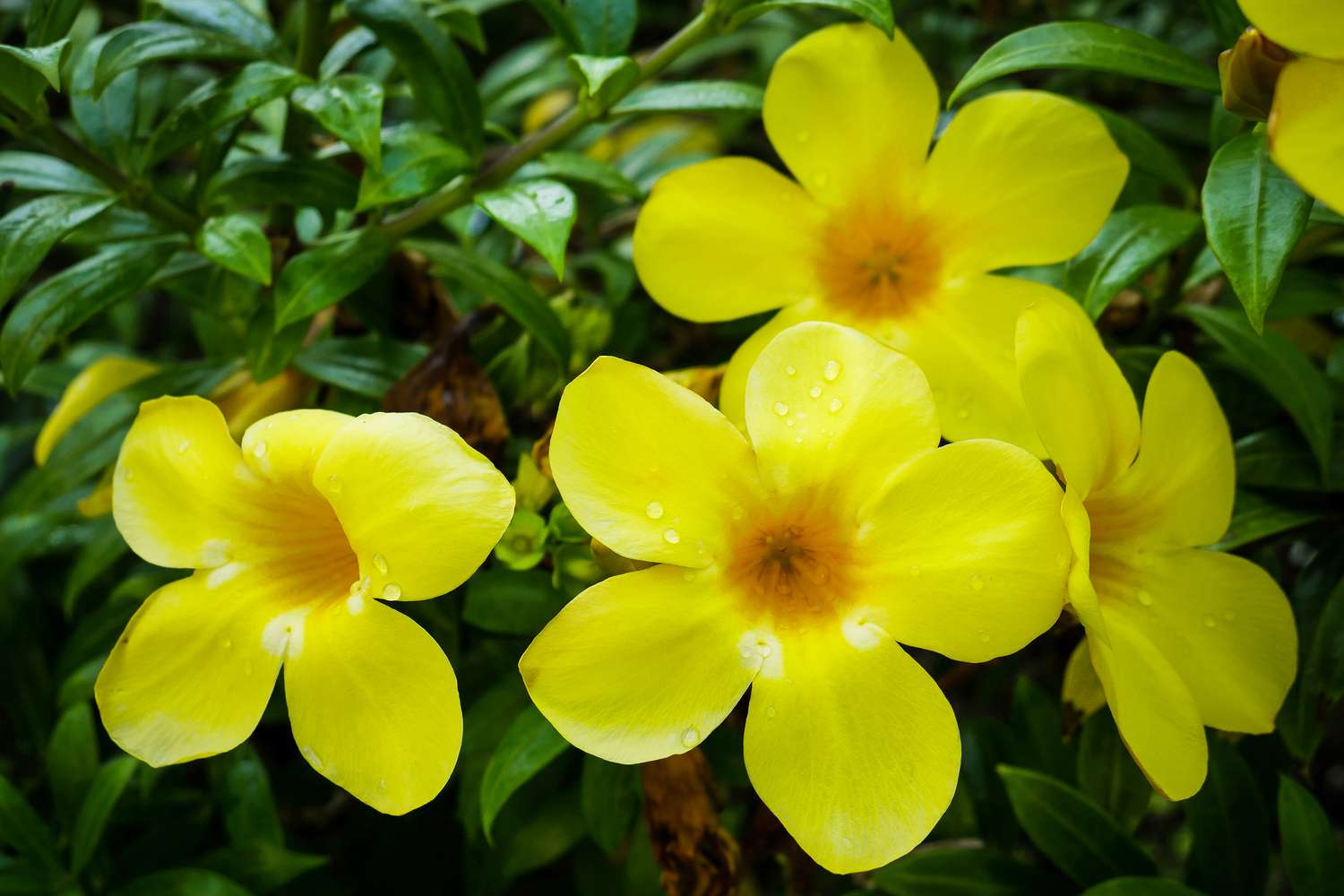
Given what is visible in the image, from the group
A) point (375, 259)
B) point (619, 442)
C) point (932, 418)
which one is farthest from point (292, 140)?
point (932, 418)

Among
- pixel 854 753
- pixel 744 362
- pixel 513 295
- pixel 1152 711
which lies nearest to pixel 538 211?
pixel 513 295

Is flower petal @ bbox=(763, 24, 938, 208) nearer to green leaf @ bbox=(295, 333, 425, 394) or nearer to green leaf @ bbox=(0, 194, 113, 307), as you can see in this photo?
green leaf @ bbox=(295, 333, 425, 394)

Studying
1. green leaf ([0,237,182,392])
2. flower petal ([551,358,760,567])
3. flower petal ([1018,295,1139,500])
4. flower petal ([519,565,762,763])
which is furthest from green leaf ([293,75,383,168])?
flower petal ([1018,295,1139,500])

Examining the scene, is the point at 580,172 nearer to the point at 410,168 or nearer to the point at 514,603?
the point at 410,168

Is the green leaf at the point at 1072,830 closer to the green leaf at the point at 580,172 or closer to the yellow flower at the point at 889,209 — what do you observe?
the yellow flower at the point at 889,209

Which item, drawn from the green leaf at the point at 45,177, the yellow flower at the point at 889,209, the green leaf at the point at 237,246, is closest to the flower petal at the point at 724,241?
the yellow flower at the point at 889,209
